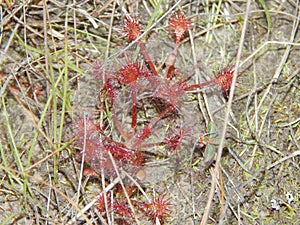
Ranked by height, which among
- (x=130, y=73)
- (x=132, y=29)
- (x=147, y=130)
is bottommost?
(x=147, y=130)

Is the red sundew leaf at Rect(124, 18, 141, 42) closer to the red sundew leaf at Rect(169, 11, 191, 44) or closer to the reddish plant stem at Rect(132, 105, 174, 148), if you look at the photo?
the red sundew leaf at Rect(169, 11, 191, 44)

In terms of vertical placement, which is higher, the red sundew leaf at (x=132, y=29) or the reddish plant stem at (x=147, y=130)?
the red sundew leaf at (x=132, y=29)

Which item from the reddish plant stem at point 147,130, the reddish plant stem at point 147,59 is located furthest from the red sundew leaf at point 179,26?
the reddish plant stem at point 147,130

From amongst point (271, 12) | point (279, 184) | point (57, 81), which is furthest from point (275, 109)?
point (57, 81)

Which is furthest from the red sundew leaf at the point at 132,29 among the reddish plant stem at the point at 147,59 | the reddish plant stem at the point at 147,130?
the reddish plant stem at the point at 147,130

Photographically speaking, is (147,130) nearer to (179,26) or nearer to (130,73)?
(130,73)

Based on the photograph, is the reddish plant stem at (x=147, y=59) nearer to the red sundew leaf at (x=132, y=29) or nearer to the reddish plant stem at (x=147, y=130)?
the red sundew leaf at (x=132, y=29)

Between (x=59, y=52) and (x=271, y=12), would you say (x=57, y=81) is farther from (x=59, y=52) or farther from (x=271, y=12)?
(x=271, y=12)

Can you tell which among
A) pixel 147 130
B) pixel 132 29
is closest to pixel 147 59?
pixel 132 29

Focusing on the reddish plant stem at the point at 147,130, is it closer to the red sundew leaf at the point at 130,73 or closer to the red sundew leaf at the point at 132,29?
the red sundew leaf at the point at 130,73

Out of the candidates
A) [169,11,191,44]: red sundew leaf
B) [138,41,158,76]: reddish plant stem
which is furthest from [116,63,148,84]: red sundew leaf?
[169,11,191,44]: red sundew leaf

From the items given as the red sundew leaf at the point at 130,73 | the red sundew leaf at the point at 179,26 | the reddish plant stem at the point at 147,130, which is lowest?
the reddish plant stem at the point at 147,130
